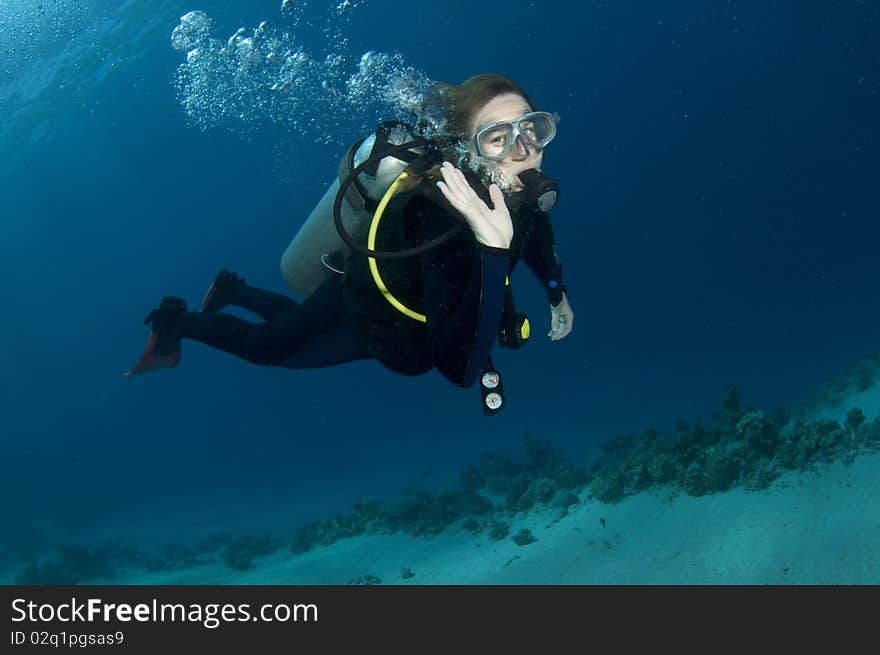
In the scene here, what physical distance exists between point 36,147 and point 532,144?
44.5m

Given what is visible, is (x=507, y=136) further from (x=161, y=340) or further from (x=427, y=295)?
(x=161, y=340)

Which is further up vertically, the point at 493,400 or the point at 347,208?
the point at 347,208

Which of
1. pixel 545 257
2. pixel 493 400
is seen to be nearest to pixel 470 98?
pixel 493 400

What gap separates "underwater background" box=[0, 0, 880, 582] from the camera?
25.8 metres

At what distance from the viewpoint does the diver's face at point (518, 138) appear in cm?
296

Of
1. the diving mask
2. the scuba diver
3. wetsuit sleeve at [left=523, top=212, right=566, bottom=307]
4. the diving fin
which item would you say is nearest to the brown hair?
the scuba diver

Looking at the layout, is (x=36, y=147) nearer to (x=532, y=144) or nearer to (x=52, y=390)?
(x=532, y=144)

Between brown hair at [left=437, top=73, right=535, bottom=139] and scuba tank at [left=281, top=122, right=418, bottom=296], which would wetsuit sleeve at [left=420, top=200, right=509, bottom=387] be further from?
brown hair at [left=437, top=73, right=535, bottom=139]

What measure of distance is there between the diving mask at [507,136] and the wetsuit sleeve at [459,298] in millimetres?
495

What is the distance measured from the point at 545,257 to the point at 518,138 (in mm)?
2104

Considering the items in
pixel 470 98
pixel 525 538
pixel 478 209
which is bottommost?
pixel 525 538

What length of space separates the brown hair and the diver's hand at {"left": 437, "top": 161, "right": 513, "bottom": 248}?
60 centimetres

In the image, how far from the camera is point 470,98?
10.2 ft
